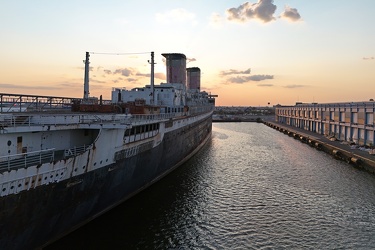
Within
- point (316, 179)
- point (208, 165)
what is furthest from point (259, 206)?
point (208, 165)

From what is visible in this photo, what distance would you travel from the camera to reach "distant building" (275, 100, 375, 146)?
4634 centimetres

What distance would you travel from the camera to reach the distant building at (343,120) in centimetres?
4634

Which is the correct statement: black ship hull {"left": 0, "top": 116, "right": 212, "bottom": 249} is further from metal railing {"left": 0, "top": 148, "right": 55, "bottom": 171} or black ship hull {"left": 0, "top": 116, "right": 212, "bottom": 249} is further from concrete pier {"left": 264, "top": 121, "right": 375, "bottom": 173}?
concrete pier {"left": 264, "top": 121, "right": 375, "bottom": 173}

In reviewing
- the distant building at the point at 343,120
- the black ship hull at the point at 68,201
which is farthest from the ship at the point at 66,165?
the distant building at the point at 343,120

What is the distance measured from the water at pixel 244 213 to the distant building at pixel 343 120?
1274 centimetres

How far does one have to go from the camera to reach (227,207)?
2412cm

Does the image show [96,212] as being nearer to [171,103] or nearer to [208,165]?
[208,165]

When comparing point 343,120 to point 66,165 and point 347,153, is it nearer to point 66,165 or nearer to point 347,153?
point 347,153

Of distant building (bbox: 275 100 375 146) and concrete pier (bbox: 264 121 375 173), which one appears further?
distant building (bbox: 275 100 375 146)

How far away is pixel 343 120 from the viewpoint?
56.3 m

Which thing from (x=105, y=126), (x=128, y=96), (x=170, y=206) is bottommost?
(x=170, y=206)

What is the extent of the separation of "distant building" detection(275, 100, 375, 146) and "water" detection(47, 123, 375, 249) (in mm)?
12742

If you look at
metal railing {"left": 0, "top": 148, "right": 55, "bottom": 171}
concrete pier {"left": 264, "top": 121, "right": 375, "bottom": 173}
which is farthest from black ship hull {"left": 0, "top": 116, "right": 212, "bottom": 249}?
concrete pier {"left": 264, "top": 121, "right": 375, "bottom": 173}

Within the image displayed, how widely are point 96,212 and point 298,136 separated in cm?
6234
